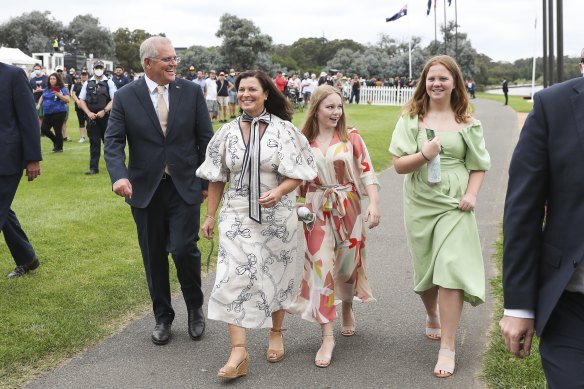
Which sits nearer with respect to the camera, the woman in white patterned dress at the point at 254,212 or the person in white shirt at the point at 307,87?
the woman in white patterned dress at the point at 254,212


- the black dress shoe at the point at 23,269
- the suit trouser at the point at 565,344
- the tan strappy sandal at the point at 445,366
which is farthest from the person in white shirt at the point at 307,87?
the suit trouser at the point at 565,344

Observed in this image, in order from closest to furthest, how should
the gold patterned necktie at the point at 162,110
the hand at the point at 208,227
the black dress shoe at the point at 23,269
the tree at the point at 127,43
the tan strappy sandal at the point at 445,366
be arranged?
the tan strappy sandal at the point at 445,366 < the hand at the point at 208,227 < the gold patterned necktie at the point at 162,110 < the black dress shoe at the point at 23,269 < the tree at the point at 127,43

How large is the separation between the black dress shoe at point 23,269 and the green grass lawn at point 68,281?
84 mm

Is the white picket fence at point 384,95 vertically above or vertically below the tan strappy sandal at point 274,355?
above

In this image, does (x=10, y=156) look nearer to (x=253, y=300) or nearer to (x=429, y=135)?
(x=253, y=300)

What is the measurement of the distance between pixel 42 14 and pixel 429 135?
112276mm

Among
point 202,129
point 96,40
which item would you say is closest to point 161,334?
point 202,129

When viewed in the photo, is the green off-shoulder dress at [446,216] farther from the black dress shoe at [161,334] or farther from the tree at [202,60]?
the tree at [202,60]

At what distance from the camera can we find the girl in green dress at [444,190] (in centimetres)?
463

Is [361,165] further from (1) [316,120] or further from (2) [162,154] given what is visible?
(2) [162,154]

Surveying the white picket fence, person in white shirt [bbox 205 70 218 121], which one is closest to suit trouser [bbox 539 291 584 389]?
person in white shirt [bbox 205 70 218 121]

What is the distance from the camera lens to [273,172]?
4.67 meters

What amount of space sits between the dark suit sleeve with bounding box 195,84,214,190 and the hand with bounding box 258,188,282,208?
85cm

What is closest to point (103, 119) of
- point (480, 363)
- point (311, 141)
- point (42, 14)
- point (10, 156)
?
point (10, 156)
